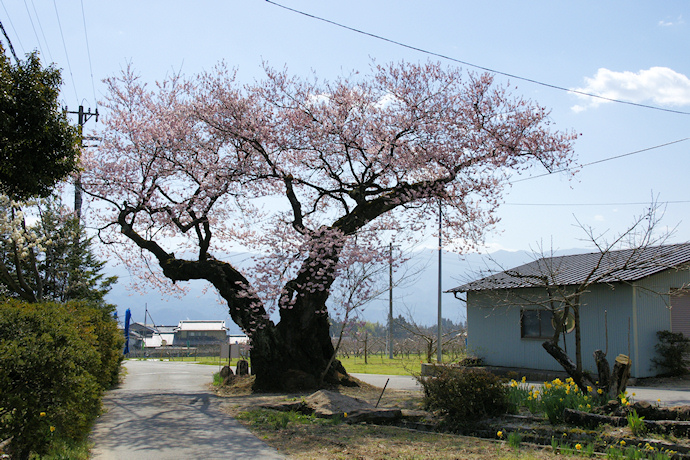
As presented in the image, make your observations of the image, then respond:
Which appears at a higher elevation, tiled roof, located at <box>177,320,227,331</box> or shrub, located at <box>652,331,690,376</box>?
shrub, located at <box>652,331,690,376</box>

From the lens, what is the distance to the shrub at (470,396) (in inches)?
315

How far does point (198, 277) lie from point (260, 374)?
314cm

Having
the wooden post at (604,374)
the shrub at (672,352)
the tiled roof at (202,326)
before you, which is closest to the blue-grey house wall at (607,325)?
the shrub at (672,352)

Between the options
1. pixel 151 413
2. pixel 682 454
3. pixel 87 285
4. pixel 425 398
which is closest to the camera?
pixel 682 454

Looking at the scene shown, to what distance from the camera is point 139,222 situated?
16.8m

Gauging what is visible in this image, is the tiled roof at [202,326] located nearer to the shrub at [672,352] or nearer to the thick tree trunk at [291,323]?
the thick tree trunk at [291,323]

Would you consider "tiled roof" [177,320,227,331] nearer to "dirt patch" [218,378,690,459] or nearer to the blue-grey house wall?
the blue-grey house wall

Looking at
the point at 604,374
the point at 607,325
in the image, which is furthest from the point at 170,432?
the point at 607,325

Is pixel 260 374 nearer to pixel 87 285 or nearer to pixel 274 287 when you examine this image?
pixel 274 287

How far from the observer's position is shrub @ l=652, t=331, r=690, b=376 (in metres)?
15.2

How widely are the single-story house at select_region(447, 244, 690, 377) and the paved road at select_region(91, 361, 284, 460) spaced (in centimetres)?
770

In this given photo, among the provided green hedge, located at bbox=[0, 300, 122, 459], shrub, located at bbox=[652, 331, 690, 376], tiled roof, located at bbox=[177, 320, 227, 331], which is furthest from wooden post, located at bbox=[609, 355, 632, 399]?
tiled roof, located at bbox=[177, 320, 227, 331]

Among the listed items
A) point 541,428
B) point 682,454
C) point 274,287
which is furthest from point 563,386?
point 274,287

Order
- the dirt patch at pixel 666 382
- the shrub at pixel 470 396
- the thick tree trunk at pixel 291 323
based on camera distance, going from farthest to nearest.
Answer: the dirt patch at pixel 666 382
the thick tree trunk at pixel 291 323
the shrub at pixel 470 396
